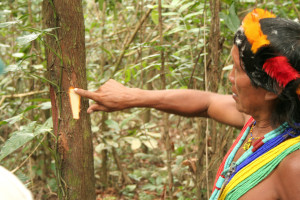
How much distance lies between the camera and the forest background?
1.93 metres

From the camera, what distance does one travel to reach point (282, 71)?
116cm

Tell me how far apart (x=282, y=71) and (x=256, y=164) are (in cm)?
35

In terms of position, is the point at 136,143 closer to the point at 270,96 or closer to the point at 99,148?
the point at 99,148

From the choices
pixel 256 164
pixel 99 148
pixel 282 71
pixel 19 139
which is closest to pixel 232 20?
pixel 282 71

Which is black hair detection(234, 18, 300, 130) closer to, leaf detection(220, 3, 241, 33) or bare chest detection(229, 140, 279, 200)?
bare chest detection(229, 140, 279, 200)

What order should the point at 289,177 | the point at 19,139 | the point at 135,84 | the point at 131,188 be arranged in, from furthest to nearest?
the point at 135,84 → the point at 131,188 → the point at 19,139 → the point at 289,177

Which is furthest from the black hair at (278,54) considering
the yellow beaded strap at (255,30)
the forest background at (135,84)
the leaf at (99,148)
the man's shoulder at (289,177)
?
the leaf at (99,148)

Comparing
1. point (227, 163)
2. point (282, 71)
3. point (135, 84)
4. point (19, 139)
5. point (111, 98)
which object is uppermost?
point (282, 71)

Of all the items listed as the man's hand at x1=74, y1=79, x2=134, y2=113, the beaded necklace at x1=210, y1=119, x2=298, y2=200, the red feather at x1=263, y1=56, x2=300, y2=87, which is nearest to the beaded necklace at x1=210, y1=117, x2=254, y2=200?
the beaded necklace at x1=210, y1=119, x2=298, y2=200

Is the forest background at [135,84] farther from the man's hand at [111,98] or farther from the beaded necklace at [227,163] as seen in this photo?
the beaded necklace at [227,163]

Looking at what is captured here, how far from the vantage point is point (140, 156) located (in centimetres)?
384

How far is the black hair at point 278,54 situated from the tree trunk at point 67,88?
2.23ft

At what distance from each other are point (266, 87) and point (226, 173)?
0.39 m

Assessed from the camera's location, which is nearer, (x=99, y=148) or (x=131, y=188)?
(x=99, y=148)
